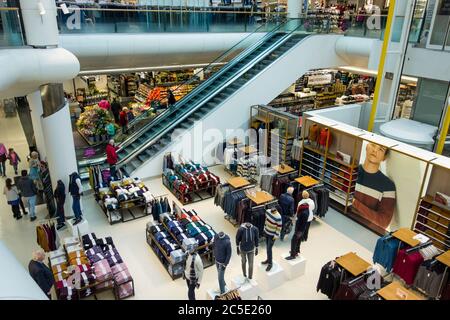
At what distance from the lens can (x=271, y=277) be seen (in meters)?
6.86

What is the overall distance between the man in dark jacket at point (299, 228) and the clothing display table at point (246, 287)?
1018mm

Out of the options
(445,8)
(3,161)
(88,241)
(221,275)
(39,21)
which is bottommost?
(3,161)

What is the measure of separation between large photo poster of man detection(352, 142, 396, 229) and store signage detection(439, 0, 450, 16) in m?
4.88

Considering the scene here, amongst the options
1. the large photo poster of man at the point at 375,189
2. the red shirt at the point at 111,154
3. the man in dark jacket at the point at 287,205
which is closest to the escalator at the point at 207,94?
the red shirt at the point at 111,154

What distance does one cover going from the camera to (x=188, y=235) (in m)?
7.46

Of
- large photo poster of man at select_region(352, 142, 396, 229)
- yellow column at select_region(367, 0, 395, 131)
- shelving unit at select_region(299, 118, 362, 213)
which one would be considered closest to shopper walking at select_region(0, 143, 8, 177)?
shelving unit at select_region(299, 118, 362, 213)

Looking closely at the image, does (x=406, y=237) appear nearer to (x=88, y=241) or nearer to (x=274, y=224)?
(x=274, y=224)

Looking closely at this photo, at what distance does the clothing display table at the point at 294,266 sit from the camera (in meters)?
7.10

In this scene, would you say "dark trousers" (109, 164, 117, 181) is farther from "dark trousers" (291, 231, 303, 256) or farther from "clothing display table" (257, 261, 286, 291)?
"dark trousers" (291, 231, 303, 256)

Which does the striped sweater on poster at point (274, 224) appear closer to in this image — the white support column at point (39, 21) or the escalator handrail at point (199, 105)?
the white support column at point (39, 21)

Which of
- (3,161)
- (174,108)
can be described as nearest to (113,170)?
(174,108)

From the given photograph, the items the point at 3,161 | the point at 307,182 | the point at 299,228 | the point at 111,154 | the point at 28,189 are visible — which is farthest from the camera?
the point at 3,161

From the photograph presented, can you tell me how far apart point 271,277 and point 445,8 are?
9.14m

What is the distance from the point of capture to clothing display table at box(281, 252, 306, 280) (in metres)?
7.10
